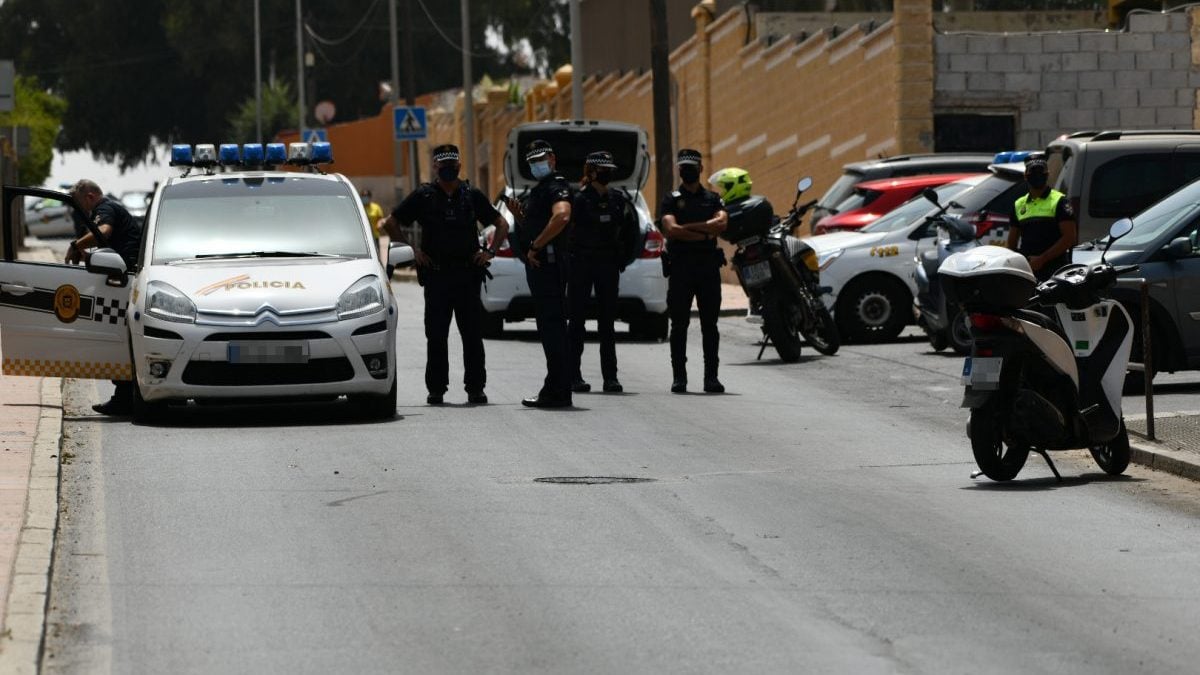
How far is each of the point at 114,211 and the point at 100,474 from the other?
4.90 m

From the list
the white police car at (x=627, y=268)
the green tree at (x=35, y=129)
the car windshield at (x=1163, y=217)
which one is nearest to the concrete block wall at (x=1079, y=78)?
the white police car at (x=627, y=268)

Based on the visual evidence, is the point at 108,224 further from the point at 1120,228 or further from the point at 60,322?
the point at 1120,228

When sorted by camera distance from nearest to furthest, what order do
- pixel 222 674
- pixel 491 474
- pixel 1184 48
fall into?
pixel 222 674 → pixel 491 474 → pixel 1184 48

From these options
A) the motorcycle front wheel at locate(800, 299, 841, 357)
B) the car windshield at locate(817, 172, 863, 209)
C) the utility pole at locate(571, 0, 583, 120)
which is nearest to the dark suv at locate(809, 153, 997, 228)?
the car windshield at locate(817, 172, 863, 209)

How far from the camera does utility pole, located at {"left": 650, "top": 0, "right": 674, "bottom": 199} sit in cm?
3338

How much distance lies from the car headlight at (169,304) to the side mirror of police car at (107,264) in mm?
489

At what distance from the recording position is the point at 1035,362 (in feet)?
37.4

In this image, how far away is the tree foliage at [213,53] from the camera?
92.8 m

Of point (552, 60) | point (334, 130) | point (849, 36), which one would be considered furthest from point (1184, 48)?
point (552, 60)

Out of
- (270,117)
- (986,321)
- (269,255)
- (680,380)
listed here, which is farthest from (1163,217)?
(270,117)

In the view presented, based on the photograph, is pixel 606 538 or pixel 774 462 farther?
pixel 774 462

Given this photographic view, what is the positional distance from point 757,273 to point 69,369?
632 cm

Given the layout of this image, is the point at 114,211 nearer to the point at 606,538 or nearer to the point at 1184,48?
the point at 606,538

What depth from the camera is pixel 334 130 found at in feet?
269
